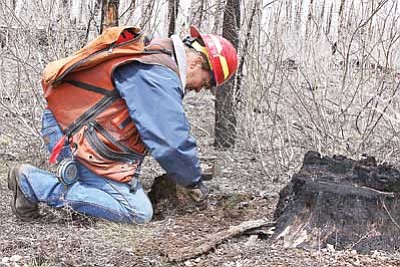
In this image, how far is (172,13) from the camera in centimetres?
601

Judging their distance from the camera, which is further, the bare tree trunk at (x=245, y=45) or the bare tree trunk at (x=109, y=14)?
the bare tree trunk at (x=245, y=45)

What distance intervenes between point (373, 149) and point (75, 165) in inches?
97.0

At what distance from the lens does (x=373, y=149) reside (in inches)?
220

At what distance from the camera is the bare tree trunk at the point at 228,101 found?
19.7ft

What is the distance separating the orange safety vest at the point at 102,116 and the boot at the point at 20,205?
378 millimetres

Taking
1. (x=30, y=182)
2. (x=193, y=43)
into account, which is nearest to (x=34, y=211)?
(x=30, y=182)

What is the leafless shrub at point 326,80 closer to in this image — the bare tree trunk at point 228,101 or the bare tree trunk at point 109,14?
the bare tree trunk at point 228,101

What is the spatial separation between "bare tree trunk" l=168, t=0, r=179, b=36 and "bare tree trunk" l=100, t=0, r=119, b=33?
0.50 metres

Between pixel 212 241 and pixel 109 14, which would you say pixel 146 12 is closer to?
pixel 109 14

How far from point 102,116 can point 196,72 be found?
0.58 m

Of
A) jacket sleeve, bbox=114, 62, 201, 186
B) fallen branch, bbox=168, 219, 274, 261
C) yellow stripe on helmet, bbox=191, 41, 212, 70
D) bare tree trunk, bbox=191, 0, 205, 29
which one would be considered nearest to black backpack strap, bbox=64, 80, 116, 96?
jacket sleeve, bbox=114, 62, 201, 186

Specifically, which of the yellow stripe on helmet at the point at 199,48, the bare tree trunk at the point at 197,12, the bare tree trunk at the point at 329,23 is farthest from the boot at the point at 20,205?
the bare tree trunk at the point at 329,23

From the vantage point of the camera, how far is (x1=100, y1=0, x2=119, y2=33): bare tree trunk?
5500mm

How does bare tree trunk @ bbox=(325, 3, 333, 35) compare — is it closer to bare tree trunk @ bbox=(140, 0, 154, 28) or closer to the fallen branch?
bare tree trunk @ bbox=(140, 0, 154, 28)
